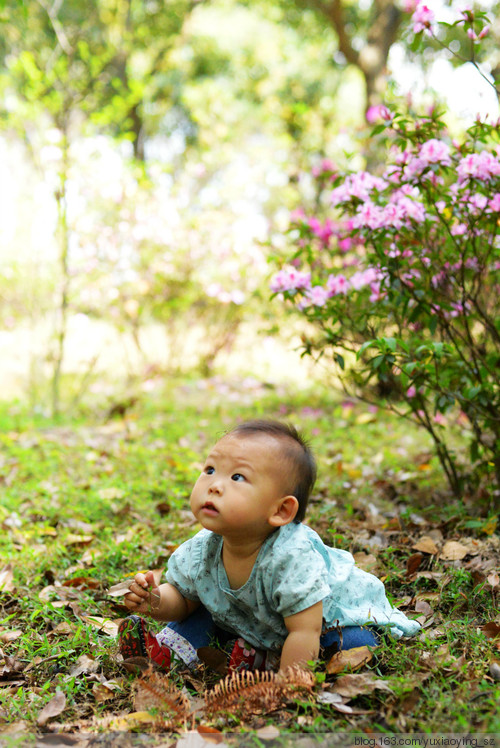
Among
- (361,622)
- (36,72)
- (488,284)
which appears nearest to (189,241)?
(36,72)

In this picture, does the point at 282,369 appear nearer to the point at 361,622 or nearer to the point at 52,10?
the point at 52,10

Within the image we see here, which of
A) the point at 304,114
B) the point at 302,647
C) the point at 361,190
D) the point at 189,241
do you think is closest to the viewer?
the point at 302,647

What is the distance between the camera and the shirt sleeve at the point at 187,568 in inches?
84.7

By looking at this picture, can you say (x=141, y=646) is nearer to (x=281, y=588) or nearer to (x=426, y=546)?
(x=281, y=588)

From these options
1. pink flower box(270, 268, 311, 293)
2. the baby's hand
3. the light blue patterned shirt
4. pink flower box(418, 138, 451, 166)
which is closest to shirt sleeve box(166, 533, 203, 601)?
the light blue patterned shirt

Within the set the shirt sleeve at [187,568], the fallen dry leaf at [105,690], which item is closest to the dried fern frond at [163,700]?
the fallen dry leaf at [105,690]

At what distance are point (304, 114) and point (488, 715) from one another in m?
9.37

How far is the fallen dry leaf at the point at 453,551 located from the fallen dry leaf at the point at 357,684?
968 millimetres

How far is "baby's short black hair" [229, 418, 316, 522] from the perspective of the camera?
2016 millimetres

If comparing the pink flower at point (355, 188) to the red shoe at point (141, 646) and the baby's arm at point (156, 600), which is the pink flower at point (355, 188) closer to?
the baby's arm at point (156, 600)

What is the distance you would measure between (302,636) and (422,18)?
254cm

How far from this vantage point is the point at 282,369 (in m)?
8.85

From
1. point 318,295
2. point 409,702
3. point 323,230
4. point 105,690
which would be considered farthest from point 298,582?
point 323,230

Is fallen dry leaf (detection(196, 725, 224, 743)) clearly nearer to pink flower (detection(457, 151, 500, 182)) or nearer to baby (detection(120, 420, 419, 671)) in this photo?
baby (detection(120, 420, 419, 671))
